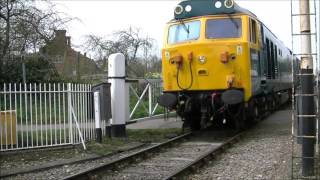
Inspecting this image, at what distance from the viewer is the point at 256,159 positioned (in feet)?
34.9

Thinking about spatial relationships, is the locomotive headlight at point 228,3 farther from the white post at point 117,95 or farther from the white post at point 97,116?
the white post at point 97,116

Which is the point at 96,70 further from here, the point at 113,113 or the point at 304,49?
the point at 304,49

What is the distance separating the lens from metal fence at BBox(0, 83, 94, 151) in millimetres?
11352

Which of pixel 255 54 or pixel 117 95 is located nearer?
pixel 117 95

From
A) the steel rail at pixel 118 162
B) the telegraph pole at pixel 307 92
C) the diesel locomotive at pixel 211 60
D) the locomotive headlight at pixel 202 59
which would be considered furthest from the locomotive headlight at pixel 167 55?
the telegraph pole at pixel 307 92

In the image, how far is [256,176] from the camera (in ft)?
29.0

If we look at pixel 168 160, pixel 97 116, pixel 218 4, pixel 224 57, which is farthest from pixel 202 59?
pixel 168 160

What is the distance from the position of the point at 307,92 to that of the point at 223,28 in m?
6.37

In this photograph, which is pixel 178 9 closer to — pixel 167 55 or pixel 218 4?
pixel 218 4

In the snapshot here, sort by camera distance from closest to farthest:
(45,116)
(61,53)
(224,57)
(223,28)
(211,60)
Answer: (45,116) → (224,57) → (211,60) → (223,28) → (61,53)

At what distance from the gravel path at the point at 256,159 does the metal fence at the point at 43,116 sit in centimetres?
359

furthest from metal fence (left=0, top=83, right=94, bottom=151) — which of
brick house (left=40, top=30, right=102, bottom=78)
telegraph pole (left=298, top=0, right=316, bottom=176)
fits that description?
brick house (left=40, top=30, right=102, bottom=78)

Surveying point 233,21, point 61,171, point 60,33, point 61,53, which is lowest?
point 61,171

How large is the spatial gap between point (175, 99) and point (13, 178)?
6.09m
